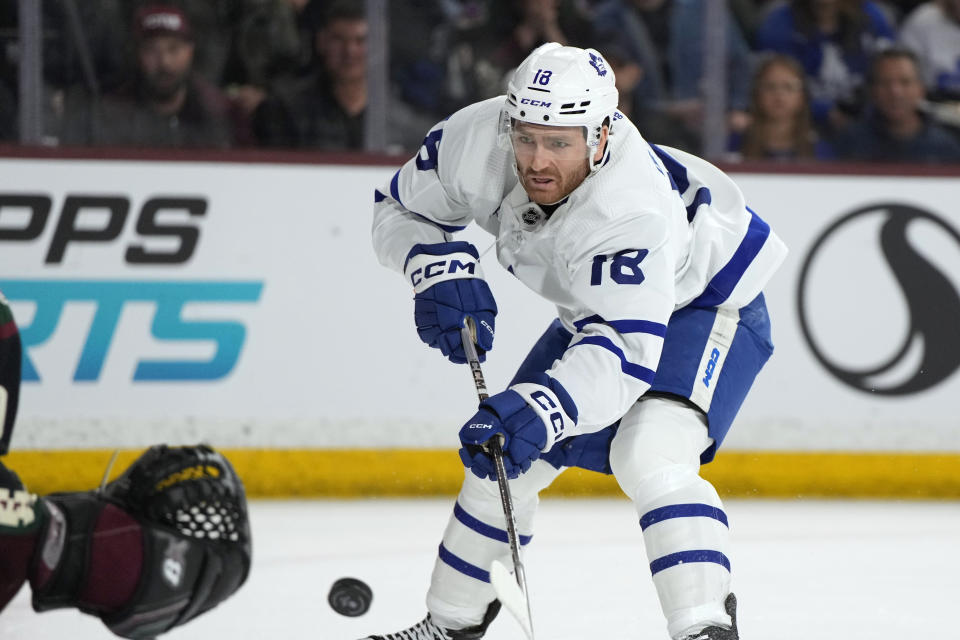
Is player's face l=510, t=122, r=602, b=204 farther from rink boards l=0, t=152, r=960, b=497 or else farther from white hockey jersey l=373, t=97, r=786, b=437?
rink boards l=0, t=152, r=960, b=497

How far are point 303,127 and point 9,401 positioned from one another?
2447 mm

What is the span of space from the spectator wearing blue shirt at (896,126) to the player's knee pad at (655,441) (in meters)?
2.26

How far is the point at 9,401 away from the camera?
1.97 metres

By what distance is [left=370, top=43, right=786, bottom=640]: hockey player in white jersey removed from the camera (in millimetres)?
2238

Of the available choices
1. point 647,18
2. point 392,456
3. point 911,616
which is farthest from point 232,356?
point 911,616

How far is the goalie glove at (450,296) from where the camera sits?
2.55 metres

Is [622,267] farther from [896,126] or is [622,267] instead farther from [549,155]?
[896,126]

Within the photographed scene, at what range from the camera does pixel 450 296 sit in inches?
100

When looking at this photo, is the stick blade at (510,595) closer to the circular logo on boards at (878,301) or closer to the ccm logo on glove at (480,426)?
the ccm logo on glove at (480,426)

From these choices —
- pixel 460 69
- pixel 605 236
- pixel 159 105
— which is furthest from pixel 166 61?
pixel 605 236

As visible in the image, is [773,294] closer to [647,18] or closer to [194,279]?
[647,18]

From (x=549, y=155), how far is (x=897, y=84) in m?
2.49

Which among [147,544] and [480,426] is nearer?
[147,544]

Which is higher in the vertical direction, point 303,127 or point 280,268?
point 303,127
